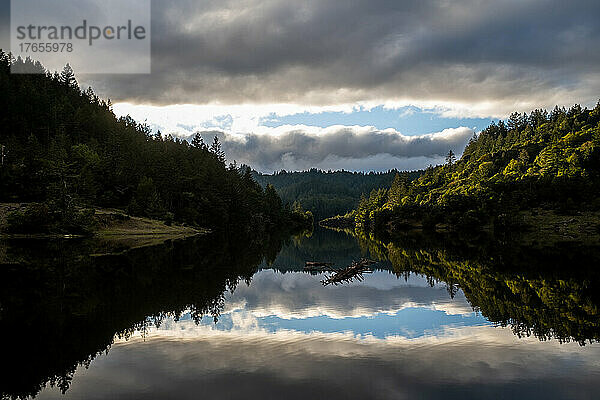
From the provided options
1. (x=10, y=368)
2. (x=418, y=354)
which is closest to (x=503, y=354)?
(x=418, y=354)

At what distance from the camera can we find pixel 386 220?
6304 inches

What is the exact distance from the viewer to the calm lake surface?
13.2 metres

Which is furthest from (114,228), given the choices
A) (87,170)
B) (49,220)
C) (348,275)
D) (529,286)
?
(529,286)

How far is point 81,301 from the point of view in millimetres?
23375

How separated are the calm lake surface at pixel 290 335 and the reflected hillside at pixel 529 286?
6.4 inches

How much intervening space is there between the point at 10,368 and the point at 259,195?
157m

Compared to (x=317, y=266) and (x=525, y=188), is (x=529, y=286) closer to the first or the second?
(x=317, y=266)

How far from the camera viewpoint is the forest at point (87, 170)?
78.2 meters

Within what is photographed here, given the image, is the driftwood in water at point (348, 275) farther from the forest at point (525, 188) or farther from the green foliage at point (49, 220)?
the forest at point (525, 188)

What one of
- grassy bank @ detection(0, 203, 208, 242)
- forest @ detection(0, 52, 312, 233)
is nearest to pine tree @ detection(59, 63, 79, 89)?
forest @ detection(0, 52, 312, 233)

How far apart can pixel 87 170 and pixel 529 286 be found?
95420mm

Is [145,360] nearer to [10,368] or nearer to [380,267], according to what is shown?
[10,368]

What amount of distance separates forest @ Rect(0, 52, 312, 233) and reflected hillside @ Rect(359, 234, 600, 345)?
6066 centimetres

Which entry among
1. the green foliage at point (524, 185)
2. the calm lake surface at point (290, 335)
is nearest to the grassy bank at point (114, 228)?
the calm lake surface at point (290, 335)
